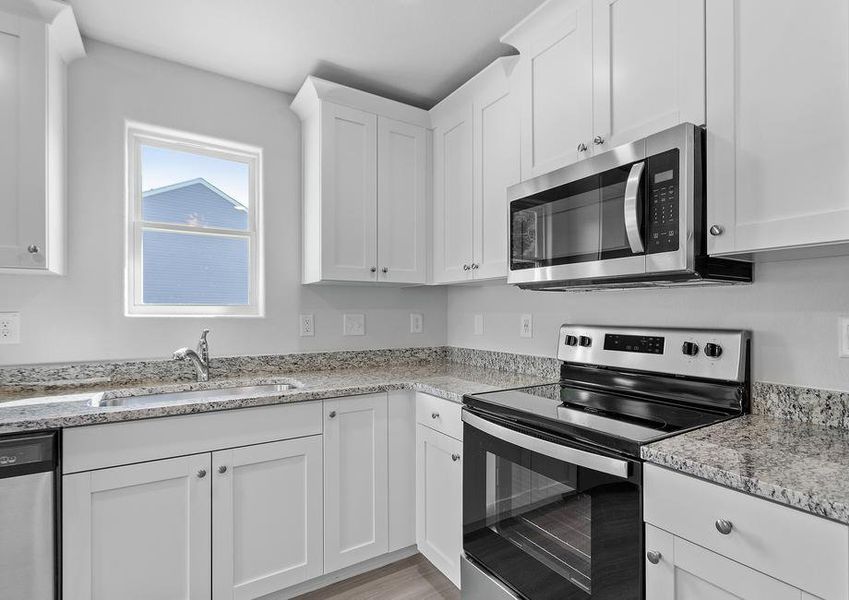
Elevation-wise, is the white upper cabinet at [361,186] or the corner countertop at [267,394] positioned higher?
the white upper cabinet at [361,186]

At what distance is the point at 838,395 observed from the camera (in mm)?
1241

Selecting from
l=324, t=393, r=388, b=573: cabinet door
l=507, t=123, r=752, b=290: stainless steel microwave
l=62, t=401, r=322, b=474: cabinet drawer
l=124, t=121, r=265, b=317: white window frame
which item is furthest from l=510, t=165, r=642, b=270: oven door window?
l=124, t=121, r=265, b=317: white window frame

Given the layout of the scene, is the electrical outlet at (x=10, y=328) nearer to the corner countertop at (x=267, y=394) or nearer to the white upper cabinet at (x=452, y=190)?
the corner countertop at (x=267, y=394)

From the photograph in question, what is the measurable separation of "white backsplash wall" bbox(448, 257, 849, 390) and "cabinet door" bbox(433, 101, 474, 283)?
566 millimetres

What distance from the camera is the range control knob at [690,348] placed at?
1511 millimetres

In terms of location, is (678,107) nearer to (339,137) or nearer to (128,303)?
(339,137)

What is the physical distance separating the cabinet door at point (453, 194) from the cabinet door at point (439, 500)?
825 millimetres

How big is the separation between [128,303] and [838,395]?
106 inches

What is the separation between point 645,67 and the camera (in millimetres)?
1406

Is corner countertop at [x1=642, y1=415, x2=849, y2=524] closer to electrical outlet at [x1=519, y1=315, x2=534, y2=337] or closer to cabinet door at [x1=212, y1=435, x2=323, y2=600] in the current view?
electrical outlet at [x1=519, y1=315, x2=534, y2=337]

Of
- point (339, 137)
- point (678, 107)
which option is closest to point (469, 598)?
point (678, 107)

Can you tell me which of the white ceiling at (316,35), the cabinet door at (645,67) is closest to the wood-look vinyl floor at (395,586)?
the cabinet door at (645,67)

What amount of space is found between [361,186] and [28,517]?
5.96 ft

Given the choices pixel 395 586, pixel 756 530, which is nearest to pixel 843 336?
pixel 756 530
